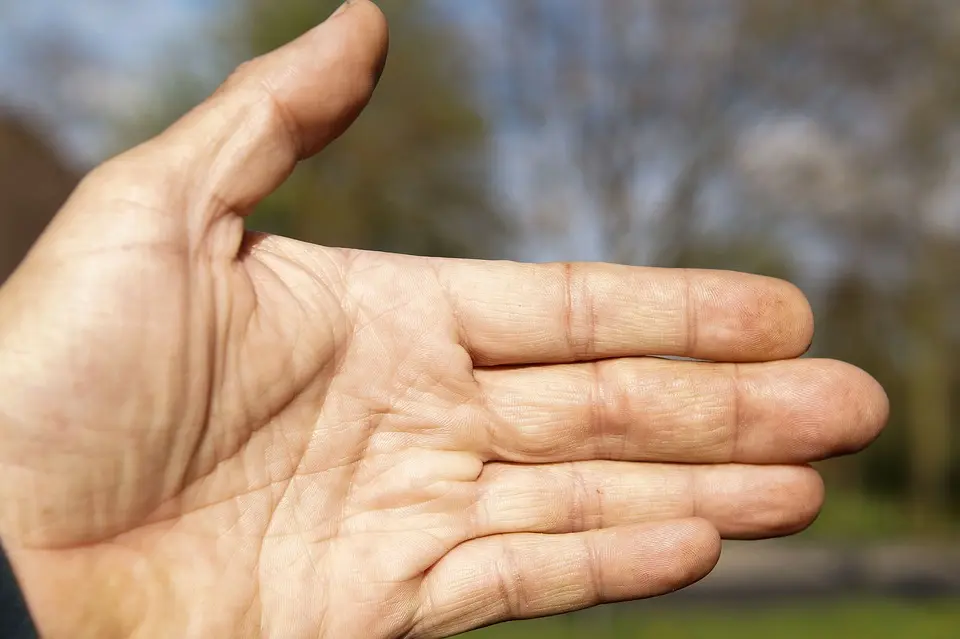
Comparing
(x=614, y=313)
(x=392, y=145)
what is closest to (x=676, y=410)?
(x=614, y=313)

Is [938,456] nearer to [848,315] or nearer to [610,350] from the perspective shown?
[848,315]

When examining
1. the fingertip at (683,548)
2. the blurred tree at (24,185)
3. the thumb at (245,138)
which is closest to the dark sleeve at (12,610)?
the thumb at (245,138)

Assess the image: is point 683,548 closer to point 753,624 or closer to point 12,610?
point 12,610

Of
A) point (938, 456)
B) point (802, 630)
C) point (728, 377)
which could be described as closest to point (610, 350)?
point (728, 377)

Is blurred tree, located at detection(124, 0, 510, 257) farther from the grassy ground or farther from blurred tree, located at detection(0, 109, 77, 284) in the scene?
the grassy ground

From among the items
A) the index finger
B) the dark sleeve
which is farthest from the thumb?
the dark sleeve

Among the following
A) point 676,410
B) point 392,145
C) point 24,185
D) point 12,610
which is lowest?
point 12,610
